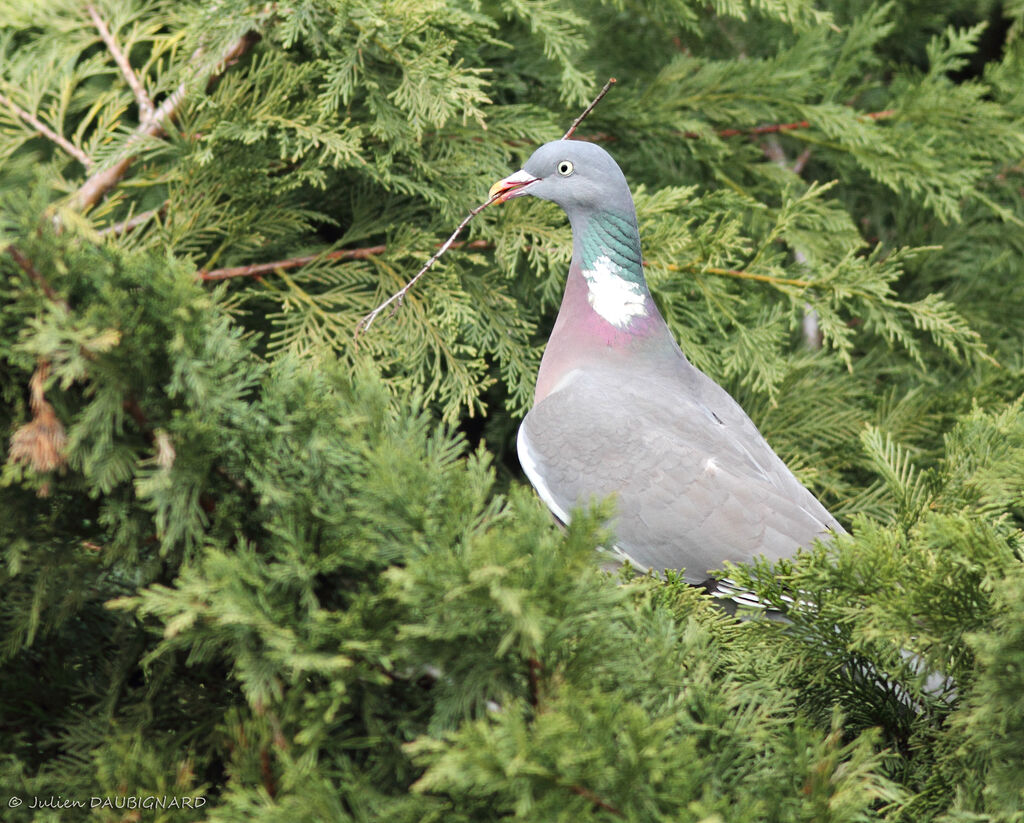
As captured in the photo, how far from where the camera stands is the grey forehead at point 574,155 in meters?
2.54

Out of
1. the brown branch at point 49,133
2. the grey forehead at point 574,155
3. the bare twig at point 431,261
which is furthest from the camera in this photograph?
the brown branch at point 49,133

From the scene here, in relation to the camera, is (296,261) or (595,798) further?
(296,261)

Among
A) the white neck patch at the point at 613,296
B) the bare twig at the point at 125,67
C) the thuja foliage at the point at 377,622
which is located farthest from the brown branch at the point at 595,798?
the bare twig at the point at 125,67

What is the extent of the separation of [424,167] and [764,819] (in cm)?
188

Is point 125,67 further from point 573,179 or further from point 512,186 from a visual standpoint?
point 573,179

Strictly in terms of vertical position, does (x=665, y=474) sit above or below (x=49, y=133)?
below

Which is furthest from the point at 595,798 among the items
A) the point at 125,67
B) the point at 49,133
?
the point at 125,67

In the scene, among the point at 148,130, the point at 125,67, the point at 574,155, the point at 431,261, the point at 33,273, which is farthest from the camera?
the point at 125,67

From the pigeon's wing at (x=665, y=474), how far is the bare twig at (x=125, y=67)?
1382mm

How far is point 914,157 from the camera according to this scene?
3102 millimetres

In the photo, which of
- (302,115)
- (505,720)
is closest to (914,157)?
(302,115)

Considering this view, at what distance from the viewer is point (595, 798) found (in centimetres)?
110

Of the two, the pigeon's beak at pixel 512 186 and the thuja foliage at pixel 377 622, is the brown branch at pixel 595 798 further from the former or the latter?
the pigeon's beak at pixel 512 186

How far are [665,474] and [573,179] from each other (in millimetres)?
794
